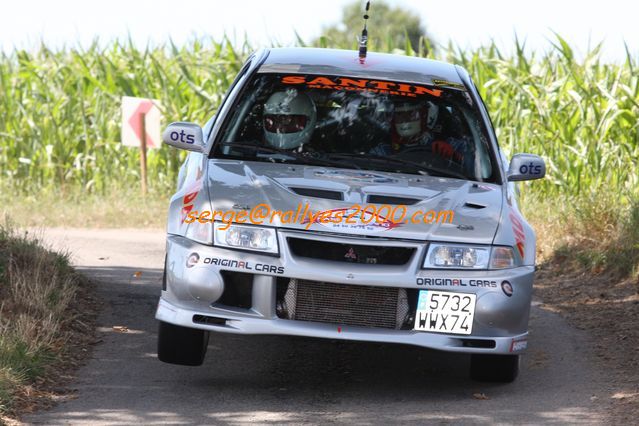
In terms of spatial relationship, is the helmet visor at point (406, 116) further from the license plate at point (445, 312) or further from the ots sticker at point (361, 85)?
the license plate at point (445, 312)

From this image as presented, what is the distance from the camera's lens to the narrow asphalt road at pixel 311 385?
20.2 feet

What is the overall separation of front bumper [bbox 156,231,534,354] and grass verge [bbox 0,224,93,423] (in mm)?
820

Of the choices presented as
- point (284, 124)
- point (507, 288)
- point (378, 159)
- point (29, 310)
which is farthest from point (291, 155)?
point (29, 310)

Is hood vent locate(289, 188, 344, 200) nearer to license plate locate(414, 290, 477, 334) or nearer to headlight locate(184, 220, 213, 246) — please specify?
headlight locate(184, 220, 213, 246)

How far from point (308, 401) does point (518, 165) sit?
2061 mm

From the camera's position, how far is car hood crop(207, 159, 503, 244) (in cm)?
633

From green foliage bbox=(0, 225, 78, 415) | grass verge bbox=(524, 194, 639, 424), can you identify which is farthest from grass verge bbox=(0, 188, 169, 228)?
green foliage bbox=(0, 225, 78, 415)

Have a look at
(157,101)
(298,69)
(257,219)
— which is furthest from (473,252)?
(157,101)

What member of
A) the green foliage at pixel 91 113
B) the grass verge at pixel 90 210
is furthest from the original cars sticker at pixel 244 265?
the green foliage at pixel 91 113

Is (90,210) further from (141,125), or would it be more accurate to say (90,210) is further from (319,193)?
(319,193)

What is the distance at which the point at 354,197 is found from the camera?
659 cm

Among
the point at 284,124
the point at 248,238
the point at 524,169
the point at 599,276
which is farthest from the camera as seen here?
the point at 599,276

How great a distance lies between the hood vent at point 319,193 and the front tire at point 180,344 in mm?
921

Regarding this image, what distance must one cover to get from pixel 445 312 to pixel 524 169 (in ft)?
4.97
